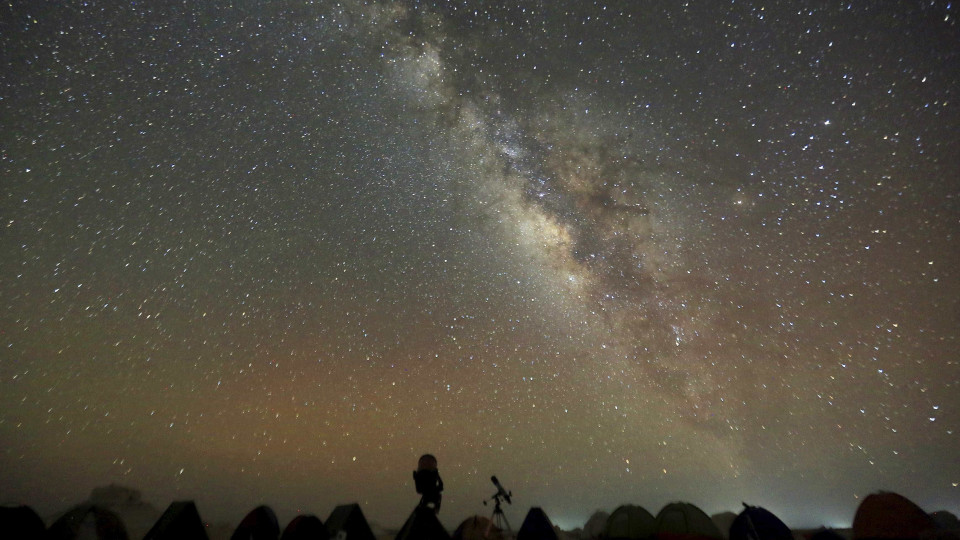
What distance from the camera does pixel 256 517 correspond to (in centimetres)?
1015

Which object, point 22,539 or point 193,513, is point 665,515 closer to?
point 193,513

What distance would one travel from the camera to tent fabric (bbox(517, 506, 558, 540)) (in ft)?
38.2

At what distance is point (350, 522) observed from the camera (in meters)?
8.02

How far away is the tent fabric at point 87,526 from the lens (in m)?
9.05

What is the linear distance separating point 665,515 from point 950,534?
909 centimetres

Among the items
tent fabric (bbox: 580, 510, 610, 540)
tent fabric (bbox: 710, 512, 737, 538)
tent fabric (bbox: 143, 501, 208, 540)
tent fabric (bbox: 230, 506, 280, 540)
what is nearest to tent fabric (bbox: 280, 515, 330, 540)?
tent fabric (bbox: 230, 506, 280, 540)

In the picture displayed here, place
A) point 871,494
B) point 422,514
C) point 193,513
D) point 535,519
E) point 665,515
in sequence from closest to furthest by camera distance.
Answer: point 422,514 < point 193,513 < point 871,494 < point 535,519 < point 665,515

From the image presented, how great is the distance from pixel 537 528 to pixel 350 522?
6264 millimetres

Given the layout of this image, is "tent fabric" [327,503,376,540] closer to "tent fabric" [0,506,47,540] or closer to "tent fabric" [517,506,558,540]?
"tent fabric" [517,506,558,540]

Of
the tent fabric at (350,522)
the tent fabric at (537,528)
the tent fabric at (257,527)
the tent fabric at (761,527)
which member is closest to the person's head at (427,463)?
the tent fabric at (350,522)

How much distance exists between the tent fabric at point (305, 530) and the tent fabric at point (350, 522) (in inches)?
74.7

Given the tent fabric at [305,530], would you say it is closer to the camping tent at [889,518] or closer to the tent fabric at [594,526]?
the camping tent at [889,518]

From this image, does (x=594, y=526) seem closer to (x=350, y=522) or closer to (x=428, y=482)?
(x=350, y=522)

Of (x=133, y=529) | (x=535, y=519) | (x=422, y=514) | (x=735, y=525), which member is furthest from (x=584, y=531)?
(x=133, y=529)
